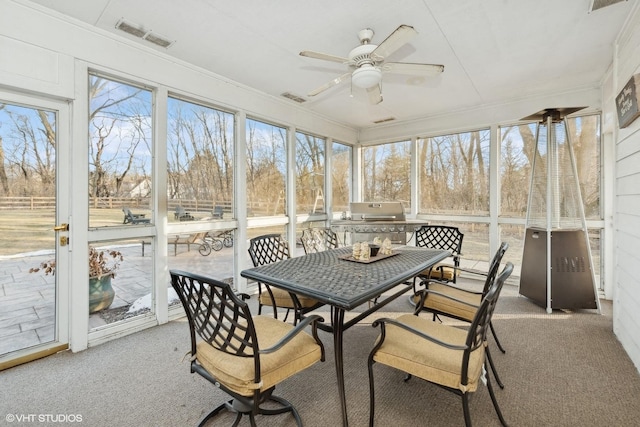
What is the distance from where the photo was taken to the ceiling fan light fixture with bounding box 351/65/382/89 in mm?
2283

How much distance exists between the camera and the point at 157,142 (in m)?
3.06

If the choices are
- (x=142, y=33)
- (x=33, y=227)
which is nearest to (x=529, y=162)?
(x=142, y=33)

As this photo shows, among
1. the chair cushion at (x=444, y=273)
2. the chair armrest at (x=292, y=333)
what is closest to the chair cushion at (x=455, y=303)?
the chair cushion at (x=444, y=273)

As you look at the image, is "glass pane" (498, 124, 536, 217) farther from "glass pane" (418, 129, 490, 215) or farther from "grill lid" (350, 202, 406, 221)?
"grill lid" (350, 202, 406, 221)

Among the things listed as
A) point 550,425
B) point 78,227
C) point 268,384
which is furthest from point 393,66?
point 78,227

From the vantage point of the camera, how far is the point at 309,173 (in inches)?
202

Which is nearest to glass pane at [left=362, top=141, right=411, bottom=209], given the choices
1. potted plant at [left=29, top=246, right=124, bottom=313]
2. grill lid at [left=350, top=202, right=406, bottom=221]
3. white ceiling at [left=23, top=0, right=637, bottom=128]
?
grill lid at [left=350, top=202, right=406, bottom=221]

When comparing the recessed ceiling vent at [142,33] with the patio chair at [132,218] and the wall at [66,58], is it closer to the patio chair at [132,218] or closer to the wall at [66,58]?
the wall at [66,58]

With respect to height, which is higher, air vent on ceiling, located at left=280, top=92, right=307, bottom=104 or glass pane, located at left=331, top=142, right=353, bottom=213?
air vent on ceiling, located at left=280, top=92, right=307, bottom=104

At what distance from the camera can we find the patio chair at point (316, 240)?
386 cm

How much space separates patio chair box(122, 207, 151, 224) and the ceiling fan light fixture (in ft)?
7.95

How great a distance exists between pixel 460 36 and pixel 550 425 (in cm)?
294

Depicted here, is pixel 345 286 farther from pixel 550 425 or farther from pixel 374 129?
pixel 374 129

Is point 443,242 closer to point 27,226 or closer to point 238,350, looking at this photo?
point 238,350
